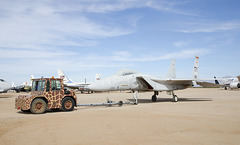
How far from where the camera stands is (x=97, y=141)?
5.80m

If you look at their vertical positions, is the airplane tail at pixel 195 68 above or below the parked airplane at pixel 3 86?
above

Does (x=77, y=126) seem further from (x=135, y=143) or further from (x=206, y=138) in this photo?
(x=206, y=138)

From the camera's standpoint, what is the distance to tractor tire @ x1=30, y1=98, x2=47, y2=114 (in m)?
11.7

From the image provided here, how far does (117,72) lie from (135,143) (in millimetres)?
12244

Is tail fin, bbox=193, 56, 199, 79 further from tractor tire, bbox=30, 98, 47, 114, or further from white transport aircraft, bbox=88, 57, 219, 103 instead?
tractor tire, bbox=30, 98, 47, 114

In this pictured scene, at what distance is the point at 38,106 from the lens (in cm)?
1184

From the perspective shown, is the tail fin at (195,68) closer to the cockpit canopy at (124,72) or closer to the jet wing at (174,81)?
the jet wing at (174,81)

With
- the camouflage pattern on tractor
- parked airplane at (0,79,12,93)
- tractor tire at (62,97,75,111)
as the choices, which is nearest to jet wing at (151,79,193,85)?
tractor tire at (62,97,75,111)

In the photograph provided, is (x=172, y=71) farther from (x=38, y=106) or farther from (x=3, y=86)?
(x=3, y=86)

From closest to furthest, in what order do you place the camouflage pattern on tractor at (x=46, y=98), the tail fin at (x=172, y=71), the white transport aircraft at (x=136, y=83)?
the camouflage pattern on tractor at (x=46, y=98) < the white transport aircraft at (x=136, y=83) < the tail fin at (x=172, y=71)

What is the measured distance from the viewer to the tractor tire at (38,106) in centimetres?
1168

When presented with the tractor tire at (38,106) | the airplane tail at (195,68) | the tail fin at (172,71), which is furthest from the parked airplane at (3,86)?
the airplane tail at (195,68)

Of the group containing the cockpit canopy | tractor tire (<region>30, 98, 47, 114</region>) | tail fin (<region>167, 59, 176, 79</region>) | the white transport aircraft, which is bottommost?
tractor tire (<region>30, 98, 47, 114</region>)

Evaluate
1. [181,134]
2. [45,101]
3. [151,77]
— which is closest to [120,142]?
[181,134]
